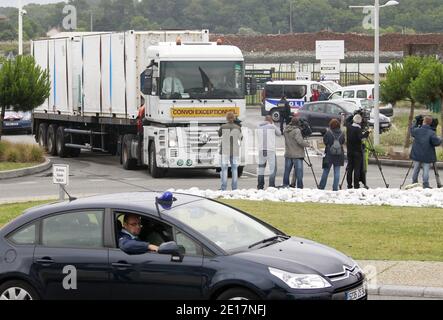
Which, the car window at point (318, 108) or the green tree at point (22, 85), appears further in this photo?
the car window at point (318, 108)

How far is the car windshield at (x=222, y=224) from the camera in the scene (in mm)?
11008

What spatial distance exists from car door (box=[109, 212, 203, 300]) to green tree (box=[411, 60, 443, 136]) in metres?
25.3

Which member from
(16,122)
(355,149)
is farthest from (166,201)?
(16,122)

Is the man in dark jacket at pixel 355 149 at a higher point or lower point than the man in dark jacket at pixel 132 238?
lower

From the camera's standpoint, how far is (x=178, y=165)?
2841cm

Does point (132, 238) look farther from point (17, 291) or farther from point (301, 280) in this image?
point (301, 280)

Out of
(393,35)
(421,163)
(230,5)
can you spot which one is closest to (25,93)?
(421,163)

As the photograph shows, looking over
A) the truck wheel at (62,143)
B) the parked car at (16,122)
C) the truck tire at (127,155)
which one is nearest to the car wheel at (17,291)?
the truck tire at (127,155)

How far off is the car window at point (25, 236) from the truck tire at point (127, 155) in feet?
64.1

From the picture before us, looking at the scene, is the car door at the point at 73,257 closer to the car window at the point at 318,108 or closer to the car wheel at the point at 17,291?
the car wheel at the point at 17,291

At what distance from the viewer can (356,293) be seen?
10.8m

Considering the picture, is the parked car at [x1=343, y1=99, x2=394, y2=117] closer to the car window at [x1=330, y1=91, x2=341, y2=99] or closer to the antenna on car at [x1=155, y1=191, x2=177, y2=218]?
the car window at [x1=330, y1=91, x2=341, y2=99]

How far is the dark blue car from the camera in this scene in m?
10.5

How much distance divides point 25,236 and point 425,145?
51.0 feet
